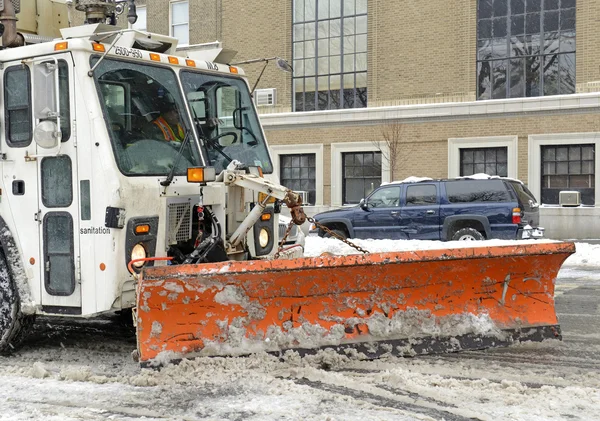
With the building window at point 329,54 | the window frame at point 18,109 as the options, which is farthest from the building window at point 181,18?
the window frame at point 18,109

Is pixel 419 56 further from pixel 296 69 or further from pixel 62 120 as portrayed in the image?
pixel 62 120

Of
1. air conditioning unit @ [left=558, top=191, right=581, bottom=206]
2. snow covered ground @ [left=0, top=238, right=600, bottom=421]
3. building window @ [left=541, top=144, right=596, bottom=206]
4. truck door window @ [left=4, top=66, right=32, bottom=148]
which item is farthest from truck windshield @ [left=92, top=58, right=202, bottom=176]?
building window @ [left=541, top=144, right=596, bottom=206]

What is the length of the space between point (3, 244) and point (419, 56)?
65.6 ft

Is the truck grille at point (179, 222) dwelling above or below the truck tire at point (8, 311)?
above

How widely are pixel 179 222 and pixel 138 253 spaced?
1.56 feet

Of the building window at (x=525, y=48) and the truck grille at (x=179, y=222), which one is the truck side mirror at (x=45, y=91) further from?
the building window at (x=525, y=48)

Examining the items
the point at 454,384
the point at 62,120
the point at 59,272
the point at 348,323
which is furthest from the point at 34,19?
the point at 454,384

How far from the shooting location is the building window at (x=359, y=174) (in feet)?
83.2

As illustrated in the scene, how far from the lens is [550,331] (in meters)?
6.30

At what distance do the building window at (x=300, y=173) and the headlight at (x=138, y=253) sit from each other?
20.5 m

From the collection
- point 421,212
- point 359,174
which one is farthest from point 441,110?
point 421,212

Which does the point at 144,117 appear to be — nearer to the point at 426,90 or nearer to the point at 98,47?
the point at 98,47

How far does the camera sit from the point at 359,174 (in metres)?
25.6

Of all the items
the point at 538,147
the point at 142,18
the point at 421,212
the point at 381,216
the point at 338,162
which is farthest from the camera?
the point at 142,18
